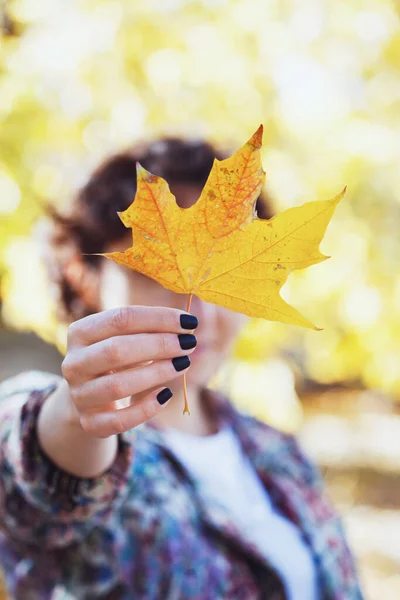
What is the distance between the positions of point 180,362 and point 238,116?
1.54 meters

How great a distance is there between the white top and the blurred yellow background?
0.71 metres

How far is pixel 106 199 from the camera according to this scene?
1402mm

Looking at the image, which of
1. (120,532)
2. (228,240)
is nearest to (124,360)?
(228,240)

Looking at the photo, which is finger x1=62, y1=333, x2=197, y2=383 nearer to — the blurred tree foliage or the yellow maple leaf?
the yellow maple leaf

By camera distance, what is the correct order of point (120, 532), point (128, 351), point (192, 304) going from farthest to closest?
point (192, 304)
point (120, 532)
point (128, 351)

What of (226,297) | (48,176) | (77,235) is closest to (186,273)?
(226,297)

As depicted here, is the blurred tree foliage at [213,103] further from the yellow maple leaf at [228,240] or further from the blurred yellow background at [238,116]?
the yellow maple leaf at [228,240]

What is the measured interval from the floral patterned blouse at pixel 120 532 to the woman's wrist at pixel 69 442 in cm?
2

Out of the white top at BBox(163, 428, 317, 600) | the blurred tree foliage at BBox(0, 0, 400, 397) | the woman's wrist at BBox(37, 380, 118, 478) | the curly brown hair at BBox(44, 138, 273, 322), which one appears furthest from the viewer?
the blurred tree foliage at BBox(0, 0, 400, 397)

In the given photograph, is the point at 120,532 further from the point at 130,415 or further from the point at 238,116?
the point at 238,116

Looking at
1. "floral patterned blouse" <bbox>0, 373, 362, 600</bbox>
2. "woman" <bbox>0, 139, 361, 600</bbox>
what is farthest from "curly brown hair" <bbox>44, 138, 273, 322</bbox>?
"floral patterned blouse" <bbox>0, 373, 362, 600</bbox>

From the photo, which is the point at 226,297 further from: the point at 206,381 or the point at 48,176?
the point at 48,176

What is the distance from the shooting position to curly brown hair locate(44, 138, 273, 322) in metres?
1.39

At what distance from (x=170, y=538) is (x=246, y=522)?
0.22 meters
